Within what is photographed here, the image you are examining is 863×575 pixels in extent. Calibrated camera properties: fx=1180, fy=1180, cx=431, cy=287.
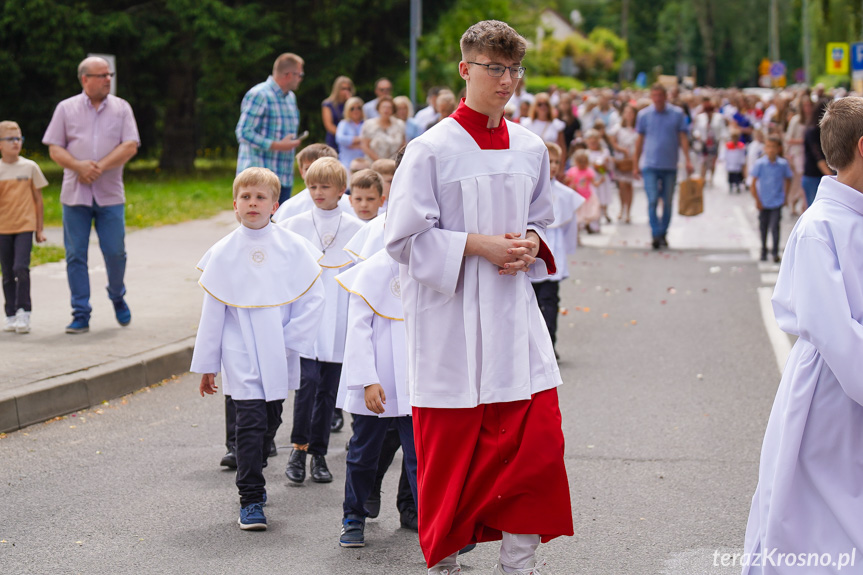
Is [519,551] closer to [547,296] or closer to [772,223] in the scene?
[547,296]

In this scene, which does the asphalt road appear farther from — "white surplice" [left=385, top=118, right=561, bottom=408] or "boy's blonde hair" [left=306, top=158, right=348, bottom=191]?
"boy's blonde hair" [left=306, top=158, right=348, bottom=191]

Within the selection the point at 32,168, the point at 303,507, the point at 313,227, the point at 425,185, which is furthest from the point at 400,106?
the point at 425,185

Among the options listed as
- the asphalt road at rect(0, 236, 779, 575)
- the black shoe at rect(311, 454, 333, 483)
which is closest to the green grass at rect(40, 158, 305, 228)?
the asphalt road at rect(0, 236, 779, 575)

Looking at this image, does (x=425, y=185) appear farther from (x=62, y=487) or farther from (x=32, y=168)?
(x=32, y=168)

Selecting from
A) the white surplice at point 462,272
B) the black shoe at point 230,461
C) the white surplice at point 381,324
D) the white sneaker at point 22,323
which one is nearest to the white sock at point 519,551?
the white surplice at point 462,272

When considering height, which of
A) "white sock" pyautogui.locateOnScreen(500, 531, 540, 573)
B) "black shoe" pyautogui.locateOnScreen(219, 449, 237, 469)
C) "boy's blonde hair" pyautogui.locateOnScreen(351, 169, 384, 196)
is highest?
"boy's blonde hair" pyautogui.locateOnScreen(351, 169, 384, 196)

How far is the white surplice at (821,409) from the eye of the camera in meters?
3.30

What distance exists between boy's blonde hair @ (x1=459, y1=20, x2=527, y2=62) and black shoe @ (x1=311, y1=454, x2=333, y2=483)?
2.79 m

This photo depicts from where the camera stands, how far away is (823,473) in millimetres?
3387

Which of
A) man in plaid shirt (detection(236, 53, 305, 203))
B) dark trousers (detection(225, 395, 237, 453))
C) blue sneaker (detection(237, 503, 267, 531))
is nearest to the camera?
blue sneaker (detection(237, 503, 267, 531))

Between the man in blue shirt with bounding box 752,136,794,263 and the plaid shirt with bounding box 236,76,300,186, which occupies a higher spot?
the plaid shirt with bounding box 236,76,300,186

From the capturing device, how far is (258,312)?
17.7ft

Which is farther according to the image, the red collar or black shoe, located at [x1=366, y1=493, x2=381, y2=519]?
black shoe, located at [x1=366, y1=493, x2=381, y2=519]

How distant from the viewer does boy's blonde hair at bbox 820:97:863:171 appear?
11.3 feet
